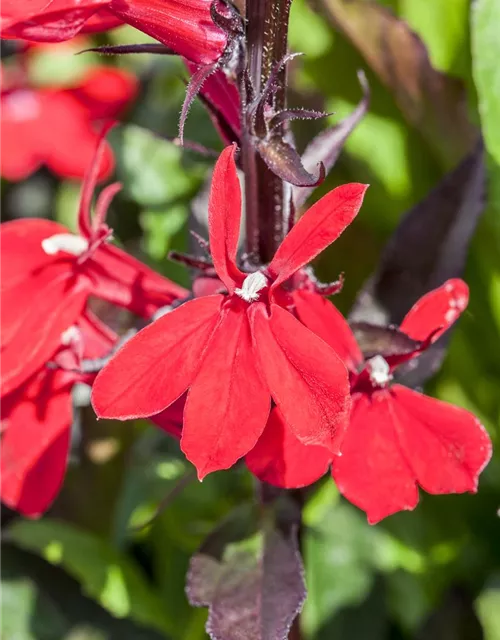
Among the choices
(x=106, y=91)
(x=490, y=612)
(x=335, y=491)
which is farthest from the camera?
(x=106, y=91)

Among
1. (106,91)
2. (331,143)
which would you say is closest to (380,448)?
(331,143)

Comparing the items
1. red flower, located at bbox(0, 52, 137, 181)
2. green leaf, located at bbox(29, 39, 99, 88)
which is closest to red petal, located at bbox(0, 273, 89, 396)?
red flower, located at bbox(0, 52, 137, 181)

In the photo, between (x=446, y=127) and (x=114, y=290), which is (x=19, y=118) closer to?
(x=446, y=127)

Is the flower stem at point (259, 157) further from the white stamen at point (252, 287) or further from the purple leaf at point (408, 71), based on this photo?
the purple leaf at point (408, 71)

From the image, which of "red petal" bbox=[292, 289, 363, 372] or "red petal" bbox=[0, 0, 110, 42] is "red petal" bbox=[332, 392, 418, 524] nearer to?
"red petal" bbox=[292, 289, 363, 372]

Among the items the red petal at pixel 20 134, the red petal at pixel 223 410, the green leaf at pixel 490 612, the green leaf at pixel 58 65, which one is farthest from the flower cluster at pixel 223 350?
the green leaf at pixel 58 65

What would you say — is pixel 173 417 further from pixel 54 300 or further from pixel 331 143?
pixel 331 143
